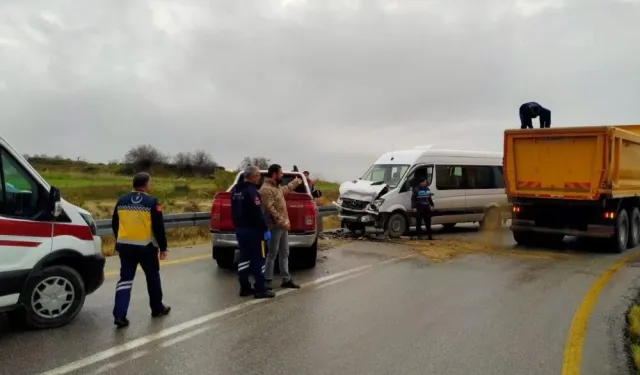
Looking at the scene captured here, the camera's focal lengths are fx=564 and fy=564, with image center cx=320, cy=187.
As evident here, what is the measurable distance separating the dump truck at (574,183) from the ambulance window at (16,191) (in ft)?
35.0

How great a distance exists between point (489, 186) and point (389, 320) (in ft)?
38.2

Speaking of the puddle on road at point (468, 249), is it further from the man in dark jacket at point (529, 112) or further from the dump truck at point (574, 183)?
the man in dark jacket at point (529, 112)

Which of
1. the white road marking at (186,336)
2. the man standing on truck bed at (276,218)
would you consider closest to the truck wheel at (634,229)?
the man standing on truck bed at (276,218)

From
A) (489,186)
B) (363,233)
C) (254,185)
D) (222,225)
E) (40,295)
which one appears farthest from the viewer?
(489,186)

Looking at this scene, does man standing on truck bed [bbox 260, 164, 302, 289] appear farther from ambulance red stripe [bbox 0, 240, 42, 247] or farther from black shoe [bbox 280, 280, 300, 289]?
ambulance red stripe [bbox 0, 240, 42, 247]

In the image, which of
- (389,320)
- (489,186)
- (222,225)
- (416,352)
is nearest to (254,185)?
(222,225)

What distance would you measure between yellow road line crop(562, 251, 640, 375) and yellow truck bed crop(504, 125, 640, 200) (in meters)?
2.92

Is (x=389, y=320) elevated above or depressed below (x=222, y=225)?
below

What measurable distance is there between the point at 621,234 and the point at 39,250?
39.1ft

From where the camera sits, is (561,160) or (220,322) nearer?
(220,322)

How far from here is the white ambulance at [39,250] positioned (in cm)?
538

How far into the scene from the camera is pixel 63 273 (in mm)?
5828

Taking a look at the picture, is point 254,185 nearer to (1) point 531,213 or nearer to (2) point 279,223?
(2) point 279,223

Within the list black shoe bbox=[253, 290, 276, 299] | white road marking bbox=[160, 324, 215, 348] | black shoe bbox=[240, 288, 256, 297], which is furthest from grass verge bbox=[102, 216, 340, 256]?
white road marking bbox=[160, 324, 215, 348]
